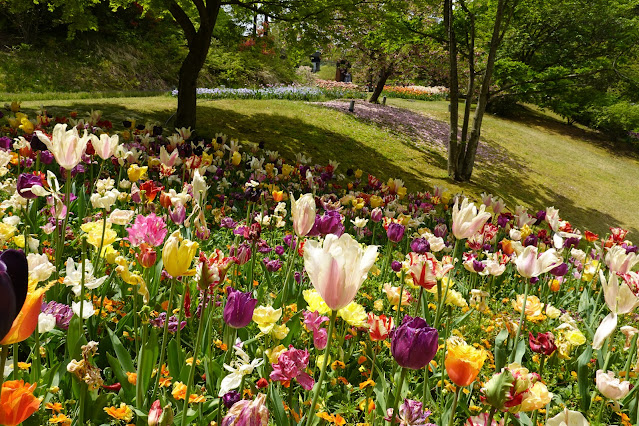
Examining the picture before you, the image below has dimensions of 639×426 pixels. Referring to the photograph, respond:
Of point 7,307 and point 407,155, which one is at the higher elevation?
point 7,307

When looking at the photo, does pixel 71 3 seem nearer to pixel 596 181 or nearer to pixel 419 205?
pixel 419 205

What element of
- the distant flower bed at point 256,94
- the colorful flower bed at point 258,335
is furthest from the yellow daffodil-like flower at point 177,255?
the distant flower bed at point 256,94

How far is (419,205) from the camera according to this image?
19.1 ft

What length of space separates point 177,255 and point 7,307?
68 cm

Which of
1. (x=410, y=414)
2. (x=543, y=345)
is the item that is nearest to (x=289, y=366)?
(x=410, y=414)

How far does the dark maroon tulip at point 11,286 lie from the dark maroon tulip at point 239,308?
815 mm

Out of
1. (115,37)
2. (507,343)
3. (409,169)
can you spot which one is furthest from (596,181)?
(115,37)

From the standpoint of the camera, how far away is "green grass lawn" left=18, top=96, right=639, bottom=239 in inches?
420

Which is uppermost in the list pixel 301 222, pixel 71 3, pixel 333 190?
pixel 71 3

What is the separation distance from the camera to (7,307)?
716mm

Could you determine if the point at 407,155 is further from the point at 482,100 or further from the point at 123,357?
the point at 123,357

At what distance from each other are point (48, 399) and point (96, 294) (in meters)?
0.98

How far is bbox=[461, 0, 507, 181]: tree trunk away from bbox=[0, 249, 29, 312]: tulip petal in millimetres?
11547

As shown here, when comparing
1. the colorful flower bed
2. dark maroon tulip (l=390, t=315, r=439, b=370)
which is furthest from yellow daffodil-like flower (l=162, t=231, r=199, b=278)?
dark maroon tulip (l=390, t=315, r=439, b=370)
